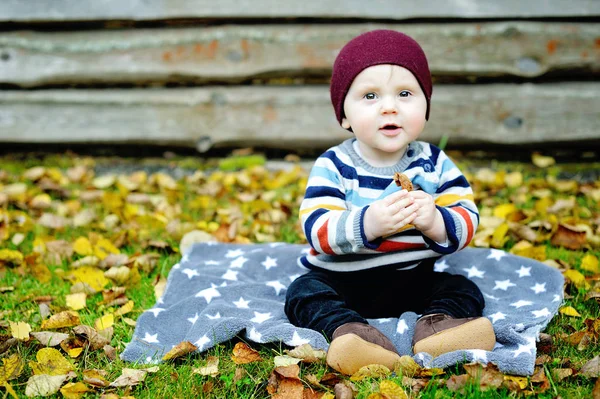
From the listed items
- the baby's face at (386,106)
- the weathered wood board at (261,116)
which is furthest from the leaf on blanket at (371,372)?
the weathered wood board at (261,116)

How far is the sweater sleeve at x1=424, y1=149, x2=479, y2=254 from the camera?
1943 millimetres

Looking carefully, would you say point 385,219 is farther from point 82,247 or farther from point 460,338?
point 82,247

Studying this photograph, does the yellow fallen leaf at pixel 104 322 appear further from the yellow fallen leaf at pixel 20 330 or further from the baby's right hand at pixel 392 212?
the baby's right hand at pixel 392 212

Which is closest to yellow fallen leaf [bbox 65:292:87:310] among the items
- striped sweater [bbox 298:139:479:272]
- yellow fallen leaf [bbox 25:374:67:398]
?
yellow fallen leaf [bbox 25:374:67:398]

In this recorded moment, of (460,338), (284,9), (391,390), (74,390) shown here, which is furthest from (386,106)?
(284,9)

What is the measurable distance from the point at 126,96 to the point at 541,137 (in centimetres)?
259

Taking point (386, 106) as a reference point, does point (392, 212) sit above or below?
below

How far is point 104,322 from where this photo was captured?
2035 mm

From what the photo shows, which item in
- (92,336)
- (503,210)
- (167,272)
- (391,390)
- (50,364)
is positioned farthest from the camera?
(503,210)

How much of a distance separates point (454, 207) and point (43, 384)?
1307 mm

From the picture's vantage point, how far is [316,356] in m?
1.76

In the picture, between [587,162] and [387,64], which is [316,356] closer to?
[387,64]

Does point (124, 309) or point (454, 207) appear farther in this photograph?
point (124, 309)

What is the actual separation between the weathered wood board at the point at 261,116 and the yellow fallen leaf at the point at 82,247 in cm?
153
